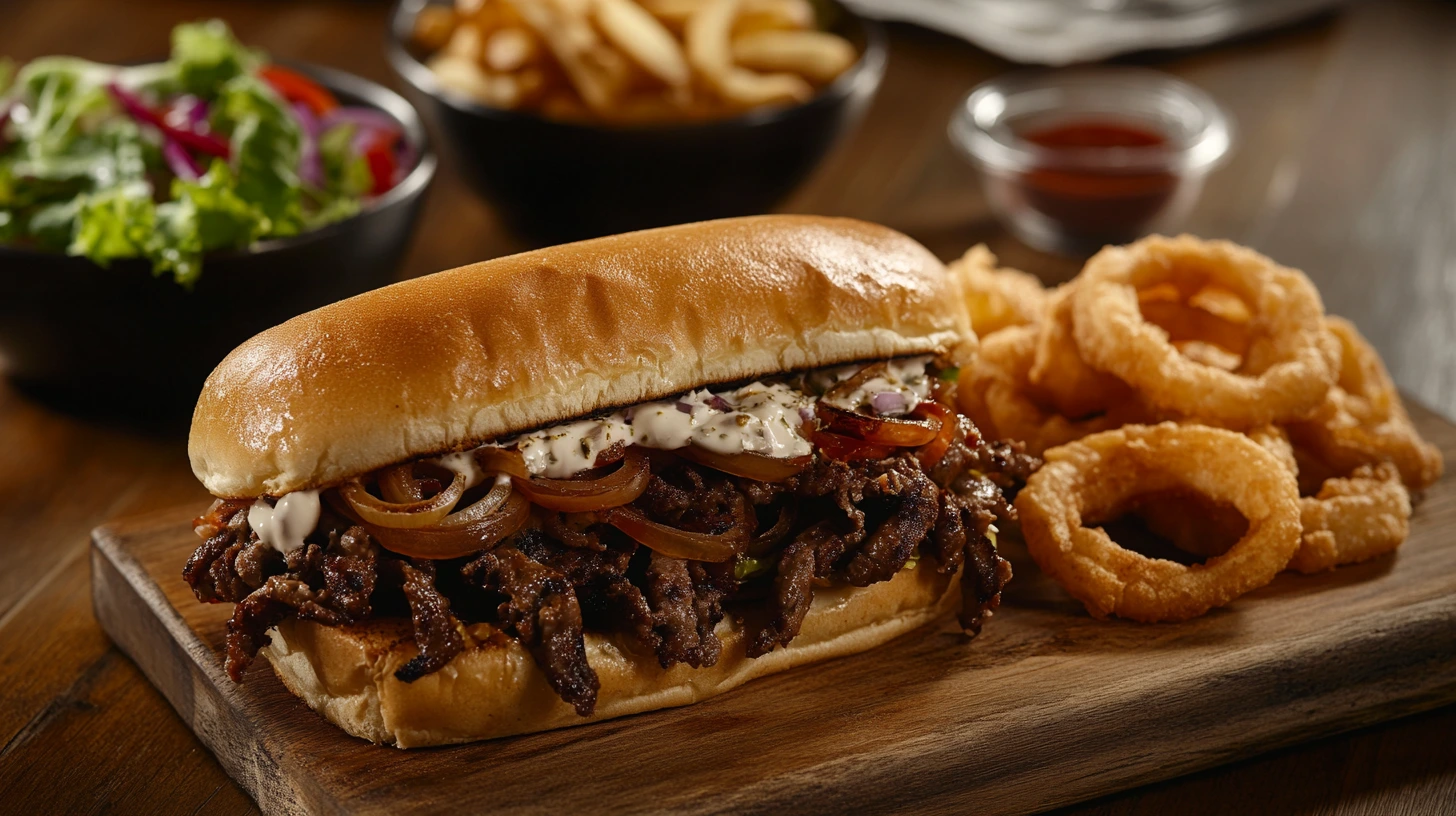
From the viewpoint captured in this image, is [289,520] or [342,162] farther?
[342,162]

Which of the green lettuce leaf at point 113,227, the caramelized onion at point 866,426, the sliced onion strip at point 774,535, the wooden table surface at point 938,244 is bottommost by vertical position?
the wooden table surface at point 938,244

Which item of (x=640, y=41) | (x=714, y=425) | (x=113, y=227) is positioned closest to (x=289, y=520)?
(x=714, y=425)

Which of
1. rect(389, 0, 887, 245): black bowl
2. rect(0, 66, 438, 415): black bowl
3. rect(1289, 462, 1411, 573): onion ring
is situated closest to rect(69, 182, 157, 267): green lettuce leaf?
rect(0, 66, 438, 415): black bowl

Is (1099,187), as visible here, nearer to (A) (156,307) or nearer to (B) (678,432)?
(B) (678,432)

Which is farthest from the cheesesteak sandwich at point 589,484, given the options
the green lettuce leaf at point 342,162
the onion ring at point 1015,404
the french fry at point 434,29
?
the french fry at point 434,29

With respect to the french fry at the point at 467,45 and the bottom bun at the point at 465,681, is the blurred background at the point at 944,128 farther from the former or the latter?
the bottom bun at the point at 465,681

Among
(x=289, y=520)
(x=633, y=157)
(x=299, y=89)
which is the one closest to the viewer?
(x=289, y=520)
